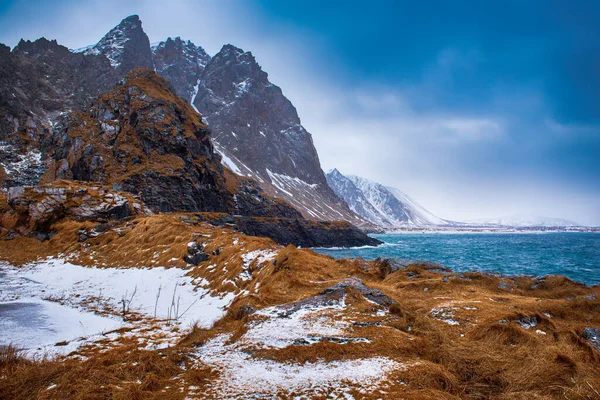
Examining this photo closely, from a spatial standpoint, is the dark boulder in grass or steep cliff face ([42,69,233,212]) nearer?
the dark boulder in grass

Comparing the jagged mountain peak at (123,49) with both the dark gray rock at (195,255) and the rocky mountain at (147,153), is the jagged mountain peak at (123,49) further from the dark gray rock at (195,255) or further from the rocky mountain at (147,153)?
the dark gray rock at (195,255)

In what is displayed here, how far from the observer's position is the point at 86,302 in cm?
1095

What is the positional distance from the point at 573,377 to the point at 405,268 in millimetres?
9262

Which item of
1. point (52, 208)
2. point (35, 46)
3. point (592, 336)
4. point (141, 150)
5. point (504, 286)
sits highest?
point (35, 46)

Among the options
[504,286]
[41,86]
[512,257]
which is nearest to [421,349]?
[504,286]

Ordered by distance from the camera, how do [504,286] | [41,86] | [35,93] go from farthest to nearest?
1. [41,86]
2. [35,93]
3. [504,286]

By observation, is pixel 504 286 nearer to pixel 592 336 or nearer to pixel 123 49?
pixel 592 336

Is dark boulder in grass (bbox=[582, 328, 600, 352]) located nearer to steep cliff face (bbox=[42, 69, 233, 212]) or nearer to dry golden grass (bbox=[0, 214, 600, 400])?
dry golden grass (bbox=[0, 214, 600, 400])

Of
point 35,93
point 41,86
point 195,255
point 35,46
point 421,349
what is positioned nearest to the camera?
point 421,349

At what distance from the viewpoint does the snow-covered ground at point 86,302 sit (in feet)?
24.3

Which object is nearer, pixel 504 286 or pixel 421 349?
pixel 421 349

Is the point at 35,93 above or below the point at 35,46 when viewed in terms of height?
below

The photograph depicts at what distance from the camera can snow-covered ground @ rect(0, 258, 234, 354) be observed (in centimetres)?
739

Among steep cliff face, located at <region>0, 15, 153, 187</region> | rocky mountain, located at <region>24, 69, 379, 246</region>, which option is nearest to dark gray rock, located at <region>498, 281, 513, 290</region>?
rocky mountain, located at <region>24, 69, 379, 246</region>
